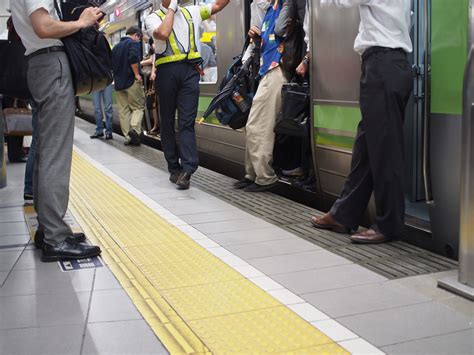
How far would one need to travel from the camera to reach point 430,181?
3.74 metres

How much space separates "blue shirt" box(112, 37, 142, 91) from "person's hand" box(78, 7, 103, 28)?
636cm

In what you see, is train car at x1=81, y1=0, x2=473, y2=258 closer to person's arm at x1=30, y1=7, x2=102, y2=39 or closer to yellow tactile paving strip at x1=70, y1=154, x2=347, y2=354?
yellow tactile paving strip at x1=70, y1=154, x2=347, y2=354

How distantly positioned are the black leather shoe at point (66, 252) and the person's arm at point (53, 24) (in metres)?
1.17

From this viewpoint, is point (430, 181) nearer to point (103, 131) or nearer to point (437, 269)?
point (437, 269)

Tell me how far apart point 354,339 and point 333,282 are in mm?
737

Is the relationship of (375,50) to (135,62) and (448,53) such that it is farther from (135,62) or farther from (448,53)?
(135,62)

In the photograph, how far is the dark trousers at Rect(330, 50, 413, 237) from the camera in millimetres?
3773

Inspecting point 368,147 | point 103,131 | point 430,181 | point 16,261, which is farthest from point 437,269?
point 103,131

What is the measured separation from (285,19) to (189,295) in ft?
9.26

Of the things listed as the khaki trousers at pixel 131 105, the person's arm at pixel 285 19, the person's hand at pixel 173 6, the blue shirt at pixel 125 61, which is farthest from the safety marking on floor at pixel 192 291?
the blue shirt at pixel 125 61

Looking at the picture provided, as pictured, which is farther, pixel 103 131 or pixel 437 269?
pixel 103 131

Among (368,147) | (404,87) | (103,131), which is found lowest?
(103,131)

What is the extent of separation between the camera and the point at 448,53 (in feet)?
11.5

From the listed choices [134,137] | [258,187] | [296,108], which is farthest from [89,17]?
[134,137]
